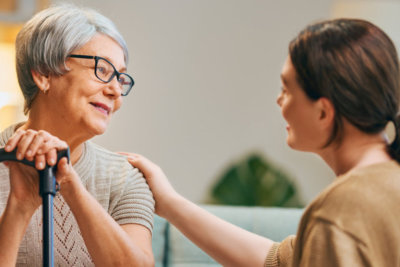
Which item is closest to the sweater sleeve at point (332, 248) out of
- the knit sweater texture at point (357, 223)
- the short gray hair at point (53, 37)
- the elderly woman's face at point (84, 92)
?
the knit sweater texture at point (357, 223)

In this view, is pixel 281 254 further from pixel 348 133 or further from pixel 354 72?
pixel 354 72

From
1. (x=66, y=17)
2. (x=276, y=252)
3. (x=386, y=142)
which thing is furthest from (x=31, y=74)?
(x=386, y=142)

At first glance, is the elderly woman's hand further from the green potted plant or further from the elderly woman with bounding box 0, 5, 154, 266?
the green potted plant

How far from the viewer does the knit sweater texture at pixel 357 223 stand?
108 cm

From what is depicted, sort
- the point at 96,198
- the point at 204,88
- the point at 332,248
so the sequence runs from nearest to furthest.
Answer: the point at 332,248, the point at 96,198, the point at 204,88

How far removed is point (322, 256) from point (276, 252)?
19.0 inches

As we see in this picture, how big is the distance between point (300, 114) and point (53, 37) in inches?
26.6

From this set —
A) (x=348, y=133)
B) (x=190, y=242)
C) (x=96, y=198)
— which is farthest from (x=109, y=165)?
(x=348, y=133)

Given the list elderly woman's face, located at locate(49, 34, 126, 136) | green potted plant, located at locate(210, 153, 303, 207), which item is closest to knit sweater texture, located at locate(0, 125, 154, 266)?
elderly woman's face, located at locate(49, 34, 126, 136)

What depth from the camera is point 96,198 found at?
1.60 metres

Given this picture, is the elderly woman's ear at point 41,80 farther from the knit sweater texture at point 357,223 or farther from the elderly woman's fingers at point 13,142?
the knit sweater texture at point 357,223

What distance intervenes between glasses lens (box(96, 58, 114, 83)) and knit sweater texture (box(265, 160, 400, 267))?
0.70 meters

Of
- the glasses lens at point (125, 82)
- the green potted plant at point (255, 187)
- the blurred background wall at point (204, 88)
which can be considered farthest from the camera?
the blurred background wall at point (204, 88)

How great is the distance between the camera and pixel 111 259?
4.63ft
